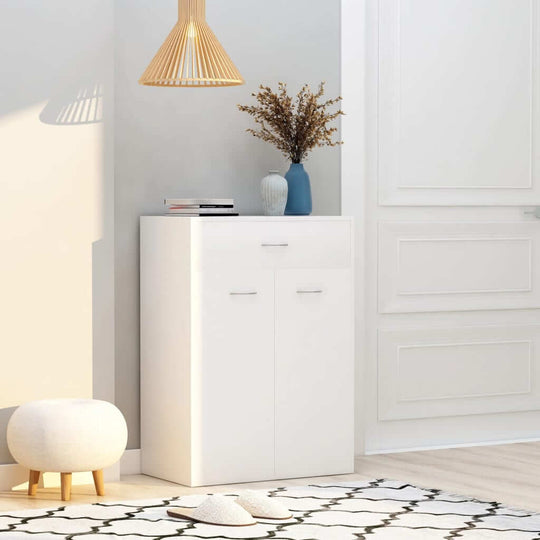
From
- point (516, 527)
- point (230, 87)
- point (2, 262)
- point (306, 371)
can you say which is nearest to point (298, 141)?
point (230, 87)

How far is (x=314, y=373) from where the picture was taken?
4.24m

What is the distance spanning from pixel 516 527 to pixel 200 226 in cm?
148

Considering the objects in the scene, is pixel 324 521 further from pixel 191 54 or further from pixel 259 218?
pixel 191 54

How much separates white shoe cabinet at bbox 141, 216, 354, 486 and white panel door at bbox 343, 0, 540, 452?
1.61 ft

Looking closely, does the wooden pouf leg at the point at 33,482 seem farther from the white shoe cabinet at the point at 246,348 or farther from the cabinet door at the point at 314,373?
the cabinet door at the point at 314,373

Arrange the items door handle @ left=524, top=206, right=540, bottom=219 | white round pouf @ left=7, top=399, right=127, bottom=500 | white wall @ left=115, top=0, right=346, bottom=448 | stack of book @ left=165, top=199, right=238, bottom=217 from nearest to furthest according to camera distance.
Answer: white round pouf @ left=7, top=399, right=127, bottom=500, stack of book @ left=165, top=199, right=238, bottom=217, white wall @ left=115, top=0, right=346, bottom=448, door handle @ left=524, top=206, right=540, bottom=219

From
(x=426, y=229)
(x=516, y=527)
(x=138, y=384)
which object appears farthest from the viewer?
(x=426, y=229)

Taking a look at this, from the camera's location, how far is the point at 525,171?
16.6 ft

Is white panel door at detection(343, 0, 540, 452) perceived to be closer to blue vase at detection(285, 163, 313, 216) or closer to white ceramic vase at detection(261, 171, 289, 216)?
blue vase at detection(285, 163, 313, 216)

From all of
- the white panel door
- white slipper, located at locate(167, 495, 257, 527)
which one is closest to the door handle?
the white panel door

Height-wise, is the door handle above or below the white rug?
above

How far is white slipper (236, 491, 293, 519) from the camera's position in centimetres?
353

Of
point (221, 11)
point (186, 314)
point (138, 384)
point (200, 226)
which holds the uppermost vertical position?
point (221, 11)

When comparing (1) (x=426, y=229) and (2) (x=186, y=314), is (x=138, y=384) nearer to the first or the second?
(2) (x=186, y=314)
